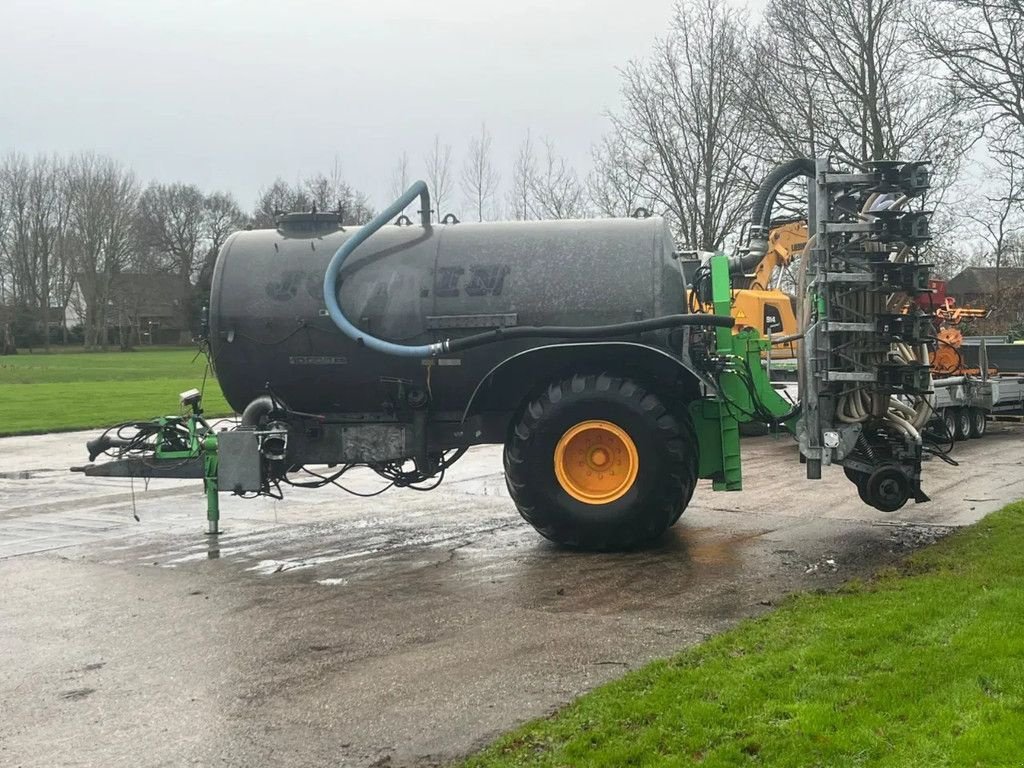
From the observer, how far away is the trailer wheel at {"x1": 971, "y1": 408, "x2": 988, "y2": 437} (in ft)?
65.6

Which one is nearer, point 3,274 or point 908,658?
point 908,658

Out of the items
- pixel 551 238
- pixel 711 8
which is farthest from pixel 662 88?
pixel 551 238

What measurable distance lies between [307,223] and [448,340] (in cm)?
187

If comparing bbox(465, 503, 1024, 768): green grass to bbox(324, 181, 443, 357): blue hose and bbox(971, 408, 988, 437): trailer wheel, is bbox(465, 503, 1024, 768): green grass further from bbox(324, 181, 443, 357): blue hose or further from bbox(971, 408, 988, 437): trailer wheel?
bbox(971, 408, 988, 437): trailer wheel

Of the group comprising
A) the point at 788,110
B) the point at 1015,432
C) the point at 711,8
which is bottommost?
the point at 1015,432

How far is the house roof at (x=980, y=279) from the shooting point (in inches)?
1753

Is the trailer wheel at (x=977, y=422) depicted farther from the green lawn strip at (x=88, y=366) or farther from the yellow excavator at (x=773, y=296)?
the green lawn strip at (x=88, y=366)

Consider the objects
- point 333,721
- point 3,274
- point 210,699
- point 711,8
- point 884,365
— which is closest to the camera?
point 333,721

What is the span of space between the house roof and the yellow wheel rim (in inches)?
1426

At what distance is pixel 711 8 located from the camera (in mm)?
29734

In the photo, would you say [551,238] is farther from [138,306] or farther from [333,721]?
[138,306]

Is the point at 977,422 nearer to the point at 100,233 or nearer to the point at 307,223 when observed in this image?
the point at 307,223

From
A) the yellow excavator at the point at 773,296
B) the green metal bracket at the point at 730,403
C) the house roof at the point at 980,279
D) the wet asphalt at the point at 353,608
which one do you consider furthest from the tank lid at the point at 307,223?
the house roof at the point at 980,279

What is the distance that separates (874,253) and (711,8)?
2280 centimetres
